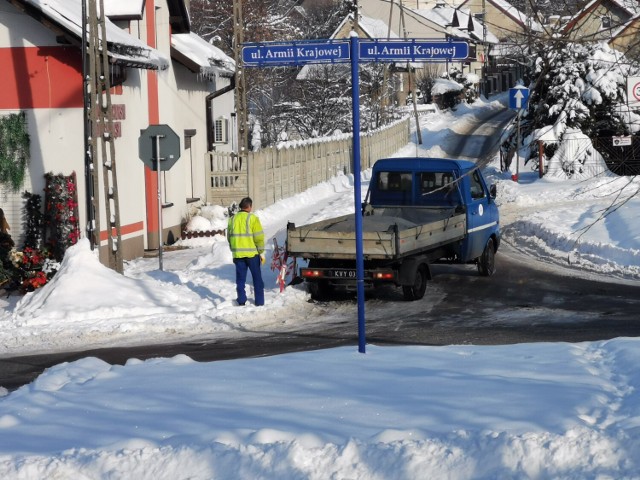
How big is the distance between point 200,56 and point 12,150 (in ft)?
34.9

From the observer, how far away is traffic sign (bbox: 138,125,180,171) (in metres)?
18.3

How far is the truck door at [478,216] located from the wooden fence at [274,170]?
469 inches

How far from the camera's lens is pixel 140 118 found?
78.3ft

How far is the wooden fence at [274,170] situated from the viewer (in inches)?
1211

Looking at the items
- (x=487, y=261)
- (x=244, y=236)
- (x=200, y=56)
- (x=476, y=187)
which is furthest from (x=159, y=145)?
(x=200, y=56)

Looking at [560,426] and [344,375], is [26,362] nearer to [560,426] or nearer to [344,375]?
[344,375]

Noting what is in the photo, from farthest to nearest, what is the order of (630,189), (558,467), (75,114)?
(630,189) < (75,114) < (558,467)

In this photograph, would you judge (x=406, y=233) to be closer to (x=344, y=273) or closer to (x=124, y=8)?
(x=344, y=273)

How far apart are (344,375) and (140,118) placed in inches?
623

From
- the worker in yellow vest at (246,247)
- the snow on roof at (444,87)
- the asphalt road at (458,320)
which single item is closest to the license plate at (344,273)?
the asphalt road at (458,320)

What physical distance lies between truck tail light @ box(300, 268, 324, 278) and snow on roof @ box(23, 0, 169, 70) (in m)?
5.89

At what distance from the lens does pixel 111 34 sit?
813 inches

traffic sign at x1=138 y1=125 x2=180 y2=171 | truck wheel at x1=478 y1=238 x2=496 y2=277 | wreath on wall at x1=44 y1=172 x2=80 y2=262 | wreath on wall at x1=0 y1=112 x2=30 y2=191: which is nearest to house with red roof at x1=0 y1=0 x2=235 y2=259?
wreath on wall at x1=0 y1=112 x2=30 y2=191

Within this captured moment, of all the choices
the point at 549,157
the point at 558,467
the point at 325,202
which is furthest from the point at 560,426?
the point at 549,157
